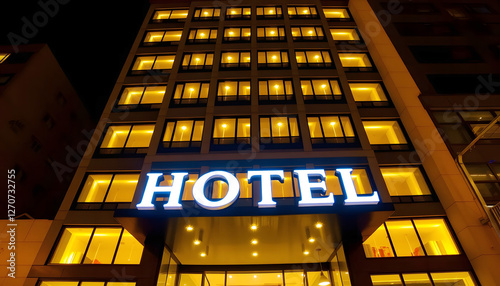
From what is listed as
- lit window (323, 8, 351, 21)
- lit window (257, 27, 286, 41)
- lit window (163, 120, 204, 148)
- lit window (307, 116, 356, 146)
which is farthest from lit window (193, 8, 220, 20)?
lit window (307, 116, 356, 146)

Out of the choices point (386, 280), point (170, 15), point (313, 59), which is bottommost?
Answer: point (386, 280)

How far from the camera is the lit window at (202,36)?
87.1 feet

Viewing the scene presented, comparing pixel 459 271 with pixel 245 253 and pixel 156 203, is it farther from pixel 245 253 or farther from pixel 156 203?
pixel 156 203

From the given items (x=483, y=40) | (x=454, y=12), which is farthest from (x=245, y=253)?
(x=454, y=12)

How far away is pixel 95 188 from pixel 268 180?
11.4 meters

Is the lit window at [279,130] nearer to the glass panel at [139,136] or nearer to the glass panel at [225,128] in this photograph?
the glass panel at [225,128]

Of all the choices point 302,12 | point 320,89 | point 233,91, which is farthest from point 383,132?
point 302,12

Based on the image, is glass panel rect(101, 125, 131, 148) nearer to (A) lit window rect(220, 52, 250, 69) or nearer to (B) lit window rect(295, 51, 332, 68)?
(A) lit window rect(220, 52, 250, 69)

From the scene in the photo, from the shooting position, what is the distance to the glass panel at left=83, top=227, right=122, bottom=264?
1518cm

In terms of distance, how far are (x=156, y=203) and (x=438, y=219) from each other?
15.5m

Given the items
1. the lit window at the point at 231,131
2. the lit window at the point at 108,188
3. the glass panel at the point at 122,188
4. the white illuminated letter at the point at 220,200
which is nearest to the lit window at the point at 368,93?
the lit window at the point at 231,131

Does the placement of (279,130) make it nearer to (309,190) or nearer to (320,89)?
(320,89)

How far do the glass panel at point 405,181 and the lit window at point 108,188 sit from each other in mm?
16235

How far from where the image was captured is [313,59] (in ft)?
80.1
